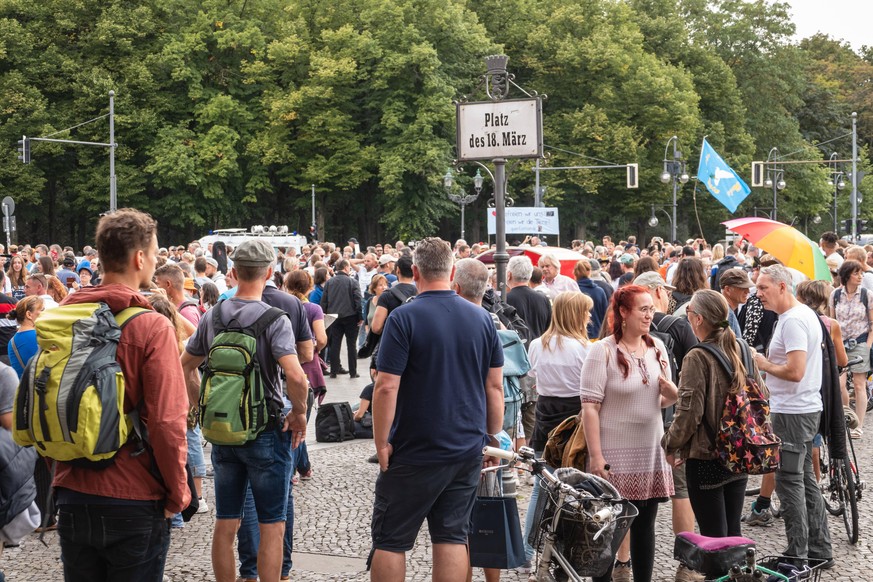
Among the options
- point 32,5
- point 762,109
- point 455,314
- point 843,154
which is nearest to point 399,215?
point 32,5

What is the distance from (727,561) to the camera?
4121 millimetres

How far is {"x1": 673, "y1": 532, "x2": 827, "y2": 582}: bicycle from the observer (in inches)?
161

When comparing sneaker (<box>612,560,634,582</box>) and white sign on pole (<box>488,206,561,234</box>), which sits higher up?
white sign on pole (<box>488,206,561,234</box>)

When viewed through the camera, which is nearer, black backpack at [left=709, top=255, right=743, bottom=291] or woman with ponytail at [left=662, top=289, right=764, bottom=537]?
woman with ponytail at [left=662, top=289, right=764, bottom=537]

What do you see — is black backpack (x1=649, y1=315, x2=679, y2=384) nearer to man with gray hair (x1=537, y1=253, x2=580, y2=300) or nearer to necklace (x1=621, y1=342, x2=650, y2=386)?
necklace (x1=621, y1=342, x2=650, y2=386)

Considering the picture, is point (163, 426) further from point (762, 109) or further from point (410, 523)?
point (762, 109)

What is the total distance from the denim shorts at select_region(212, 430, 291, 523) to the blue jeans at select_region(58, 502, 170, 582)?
155 cm

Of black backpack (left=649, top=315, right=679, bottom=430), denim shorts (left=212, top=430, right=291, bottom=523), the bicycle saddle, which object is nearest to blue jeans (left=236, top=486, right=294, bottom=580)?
denim shorts (left=212, top=430, right=291, bottom=523)

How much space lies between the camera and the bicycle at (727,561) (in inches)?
161

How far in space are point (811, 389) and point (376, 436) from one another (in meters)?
3.09

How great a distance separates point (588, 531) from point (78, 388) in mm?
2117

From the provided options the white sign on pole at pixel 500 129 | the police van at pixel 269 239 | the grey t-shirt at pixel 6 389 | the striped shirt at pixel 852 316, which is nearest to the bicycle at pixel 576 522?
the grey t-shirt at pixel 6 389

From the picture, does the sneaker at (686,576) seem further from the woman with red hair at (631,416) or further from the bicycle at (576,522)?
the bicycle at (576,522)

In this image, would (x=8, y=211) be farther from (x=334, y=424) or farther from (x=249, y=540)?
(x=249, y=540)
